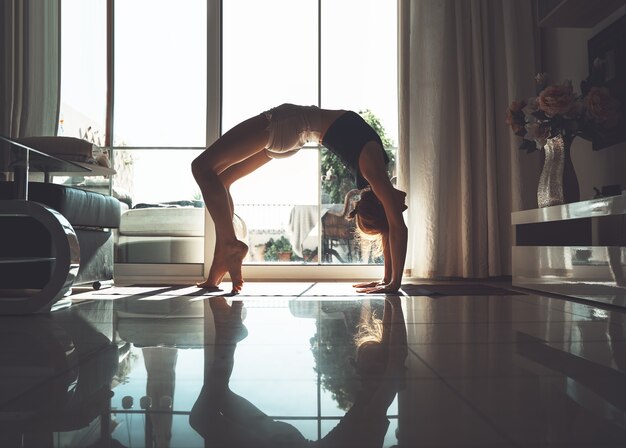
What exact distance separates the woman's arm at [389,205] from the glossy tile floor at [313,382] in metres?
0.98

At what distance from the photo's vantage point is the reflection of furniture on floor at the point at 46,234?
1618 mm

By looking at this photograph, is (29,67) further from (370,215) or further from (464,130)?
(464,130)

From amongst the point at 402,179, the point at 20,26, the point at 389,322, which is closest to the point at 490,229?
the point at 402,179

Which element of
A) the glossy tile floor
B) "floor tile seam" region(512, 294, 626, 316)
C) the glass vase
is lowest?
"floor tile seam" region(512, 294, 626, 316)

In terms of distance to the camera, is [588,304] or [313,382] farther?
[588,304]

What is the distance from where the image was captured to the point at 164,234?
3.99 meters

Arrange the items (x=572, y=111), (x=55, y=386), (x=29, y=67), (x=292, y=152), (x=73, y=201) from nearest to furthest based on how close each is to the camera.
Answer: (x=55, y=386), (x=73, y=201), (x=572, y=111), (x=292, y=152), (x=29, y=67)

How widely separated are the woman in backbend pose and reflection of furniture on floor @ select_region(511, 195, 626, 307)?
640 millimetres

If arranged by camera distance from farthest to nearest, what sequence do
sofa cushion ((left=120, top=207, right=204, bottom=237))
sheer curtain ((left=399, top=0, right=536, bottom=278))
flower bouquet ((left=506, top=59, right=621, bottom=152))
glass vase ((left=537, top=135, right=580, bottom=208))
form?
sofa cushion ((left=120, top=207, right=204, bottom=237)), sheer curtain ((left=399, top=0, right=536, bottom=278)), glass vase ((left=537, top=135, right=580, bottom=208)), flower bouquet ((left=506, top=59, right=621, bottom=152))

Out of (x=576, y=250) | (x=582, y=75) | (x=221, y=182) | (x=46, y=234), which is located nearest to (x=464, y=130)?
(x=582, y=75)

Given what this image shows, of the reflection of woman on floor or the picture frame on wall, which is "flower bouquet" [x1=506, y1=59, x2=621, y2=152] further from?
the reflection of woman on floor

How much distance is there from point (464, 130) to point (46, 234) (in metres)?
2.65

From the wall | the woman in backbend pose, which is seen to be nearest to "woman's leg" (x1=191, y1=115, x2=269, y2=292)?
the woman in backbend pose

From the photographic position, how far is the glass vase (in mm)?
2553
